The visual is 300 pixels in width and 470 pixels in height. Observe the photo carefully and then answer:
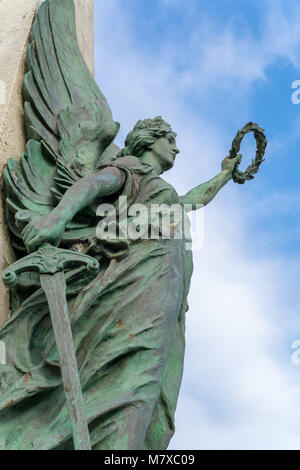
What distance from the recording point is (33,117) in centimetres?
584

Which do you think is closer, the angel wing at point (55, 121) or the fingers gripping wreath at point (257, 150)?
the angel wing at point (55, 121)

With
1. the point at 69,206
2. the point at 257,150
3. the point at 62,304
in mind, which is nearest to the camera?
the point at 62,304

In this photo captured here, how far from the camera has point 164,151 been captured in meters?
5.99

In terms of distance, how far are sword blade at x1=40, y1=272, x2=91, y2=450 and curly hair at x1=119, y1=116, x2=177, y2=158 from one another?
1.46 metres

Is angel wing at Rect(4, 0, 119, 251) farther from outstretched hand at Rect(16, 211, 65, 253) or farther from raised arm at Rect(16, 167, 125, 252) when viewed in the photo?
outstretched hand at Rect(16, 211, 65, 253)

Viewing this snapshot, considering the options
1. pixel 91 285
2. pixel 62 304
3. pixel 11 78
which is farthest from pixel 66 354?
pixel 11 78

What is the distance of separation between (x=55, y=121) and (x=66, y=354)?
1866 mm

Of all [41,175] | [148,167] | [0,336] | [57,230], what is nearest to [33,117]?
[41,175]

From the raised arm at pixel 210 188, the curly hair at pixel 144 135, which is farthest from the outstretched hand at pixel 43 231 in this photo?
the raised arm at pixel 210 188

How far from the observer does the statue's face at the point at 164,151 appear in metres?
5.98

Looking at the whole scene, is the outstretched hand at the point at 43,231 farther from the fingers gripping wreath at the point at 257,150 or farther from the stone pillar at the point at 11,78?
the fingers gripping wreath at the point at 257,150

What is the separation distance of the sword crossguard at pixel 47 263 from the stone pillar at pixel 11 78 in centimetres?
49

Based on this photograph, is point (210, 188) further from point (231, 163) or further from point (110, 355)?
point (110, 355)

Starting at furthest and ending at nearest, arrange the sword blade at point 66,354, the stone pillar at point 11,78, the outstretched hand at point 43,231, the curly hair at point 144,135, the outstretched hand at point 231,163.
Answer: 1. the outstretched hand at point 231,163
2. the curly hair at point 144,135
3. the stone pillar at point 11,78
4. the outstretched hand at point 43,231
5. the sword blade at point 66,354
